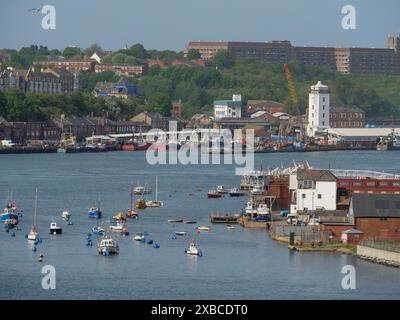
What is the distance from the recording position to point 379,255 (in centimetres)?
2133

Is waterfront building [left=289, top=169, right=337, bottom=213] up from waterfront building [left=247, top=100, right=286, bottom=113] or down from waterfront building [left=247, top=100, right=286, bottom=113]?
down

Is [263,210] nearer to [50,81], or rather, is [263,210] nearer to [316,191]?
[316,191]

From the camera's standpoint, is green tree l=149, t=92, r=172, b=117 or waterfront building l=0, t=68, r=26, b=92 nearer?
waterfront building l=0, t=68, r=26, b=92

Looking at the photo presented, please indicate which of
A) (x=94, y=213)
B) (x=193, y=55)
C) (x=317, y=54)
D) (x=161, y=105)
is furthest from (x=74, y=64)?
(x=94, y=213)

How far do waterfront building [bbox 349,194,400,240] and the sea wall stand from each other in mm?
967

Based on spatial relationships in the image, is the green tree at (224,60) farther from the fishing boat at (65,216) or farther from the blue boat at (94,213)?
the fishing boat at (65,216)

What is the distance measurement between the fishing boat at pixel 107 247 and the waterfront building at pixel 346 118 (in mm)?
45834

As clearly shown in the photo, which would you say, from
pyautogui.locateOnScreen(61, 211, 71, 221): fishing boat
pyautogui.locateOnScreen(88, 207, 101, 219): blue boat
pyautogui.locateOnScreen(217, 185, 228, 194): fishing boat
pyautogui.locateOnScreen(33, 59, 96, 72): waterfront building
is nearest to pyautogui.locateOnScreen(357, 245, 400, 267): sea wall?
pyautogui.locateOnScreen(88, 207, 101, 219): blue boat

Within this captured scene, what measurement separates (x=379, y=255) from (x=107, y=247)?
12.0 ft

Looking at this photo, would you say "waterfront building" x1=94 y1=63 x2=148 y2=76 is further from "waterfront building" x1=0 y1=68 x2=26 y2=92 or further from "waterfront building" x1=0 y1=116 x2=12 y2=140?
"waterfront building" x1=0 y1=116 x2=12 y2=140

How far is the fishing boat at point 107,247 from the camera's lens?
2222 centimetres

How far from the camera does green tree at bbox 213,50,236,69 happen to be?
305 ft

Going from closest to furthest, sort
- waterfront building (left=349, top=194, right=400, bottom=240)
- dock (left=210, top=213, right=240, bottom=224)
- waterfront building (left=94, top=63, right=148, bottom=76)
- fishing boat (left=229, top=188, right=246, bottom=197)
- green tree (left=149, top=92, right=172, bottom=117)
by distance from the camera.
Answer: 1. waterfront building (left=349, top=194, right=400, bottom=240)
2. dock (left=210, top=213, right=240, bottom=224)
3. fishing boat (left=229, top=188, right=246, bottom=197)
4. green tree (left=149, top=92, right=172, bottom=117)
5. waterfront building (left=94, top=63, right=148, bottom=76)

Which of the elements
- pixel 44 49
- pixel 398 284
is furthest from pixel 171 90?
pixel 398 284
